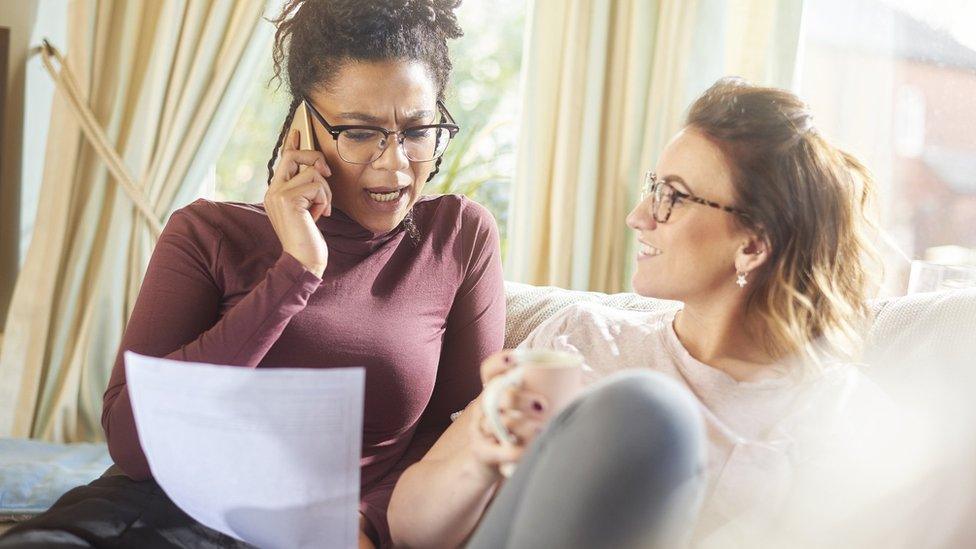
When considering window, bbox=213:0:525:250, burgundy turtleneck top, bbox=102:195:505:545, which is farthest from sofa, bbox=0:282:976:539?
window, bbox=213:0:525:250

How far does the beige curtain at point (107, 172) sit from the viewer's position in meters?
3.04

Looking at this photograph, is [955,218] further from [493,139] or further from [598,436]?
[598,436]

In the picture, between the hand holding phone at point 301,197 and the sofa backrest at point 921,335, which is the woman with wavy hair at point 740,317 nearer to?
the sofa backrest at point 921,335

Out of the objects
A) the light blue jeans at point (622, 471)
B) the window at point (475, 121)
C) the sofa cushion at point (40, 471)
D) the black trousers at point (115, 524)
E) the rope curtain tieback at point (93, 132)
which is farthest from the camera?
the window at point (475, 121)

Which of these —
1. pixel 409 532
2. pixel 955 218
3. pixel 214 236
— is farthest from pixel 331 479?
pixel 955 218

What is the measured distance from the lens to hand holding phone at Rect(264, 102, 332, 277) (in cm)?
142

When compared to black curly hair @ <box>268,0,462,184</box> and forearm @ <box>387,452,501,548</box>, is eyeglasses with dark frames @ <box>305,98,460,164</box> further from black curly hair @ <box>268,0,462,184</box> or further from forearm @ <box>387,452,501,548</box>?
forearm @ <box>387,452,501,548</box>

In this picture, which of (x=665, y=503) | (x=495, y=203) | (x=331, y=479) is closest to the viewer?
(x=665, y=503)

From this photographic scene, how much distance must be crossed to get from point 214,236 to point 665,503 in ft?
2.89

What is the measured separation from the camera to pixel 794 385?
1.41 metres

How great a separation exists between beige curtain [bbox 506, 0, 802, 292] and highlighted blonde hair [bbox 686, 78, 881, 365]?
4.73ft

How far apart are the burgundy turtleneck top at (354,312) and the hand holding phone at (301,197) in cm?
4

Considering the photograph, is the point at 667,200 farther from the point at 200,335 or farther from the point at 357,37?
the point at 200,335

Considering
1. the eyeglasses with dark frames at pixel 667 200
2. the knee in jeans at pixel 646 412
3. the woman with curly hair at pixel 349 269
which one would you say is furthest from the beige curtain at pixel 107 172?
the knee in jeans at pixel 646 412
